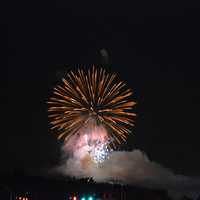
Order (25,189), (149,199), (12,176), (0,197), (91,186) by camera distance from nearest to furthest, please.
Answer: (0,197) → (25,189) → (12,176) → (91,186) → (149,199)

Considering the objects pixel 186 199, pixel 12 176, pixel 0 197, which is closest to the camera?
pixel 0 197

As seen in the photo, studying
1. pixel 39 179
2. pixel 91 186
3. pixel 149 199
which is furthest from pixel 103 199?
pixel 149 199

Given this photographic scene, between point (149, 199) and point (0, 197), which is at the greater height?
point (149, 199)

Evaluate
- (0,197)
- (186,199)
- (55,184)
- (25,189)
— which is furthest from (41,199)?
(186,199)

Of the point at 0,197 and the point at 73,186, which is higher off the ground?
the point at 73,186

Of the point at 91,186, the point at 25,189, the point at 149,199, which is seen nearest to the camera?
the point at 25,189

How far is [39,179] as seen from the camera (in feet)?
384

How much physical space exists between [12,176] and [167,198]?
49.0 metres

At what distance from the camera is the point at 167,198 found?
148 metres

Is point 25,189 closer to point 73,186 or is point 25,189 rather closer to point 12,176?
point 12,176

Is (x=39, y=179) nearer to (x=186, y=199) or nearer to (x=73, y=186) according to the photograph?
(x=73, y=186)

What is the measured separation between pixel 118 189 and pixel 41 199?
2803 cm

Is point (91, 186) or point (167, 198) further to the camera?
point (167, 198)

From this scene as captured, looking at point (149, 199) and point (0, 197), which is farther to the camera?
point (149, 199)
